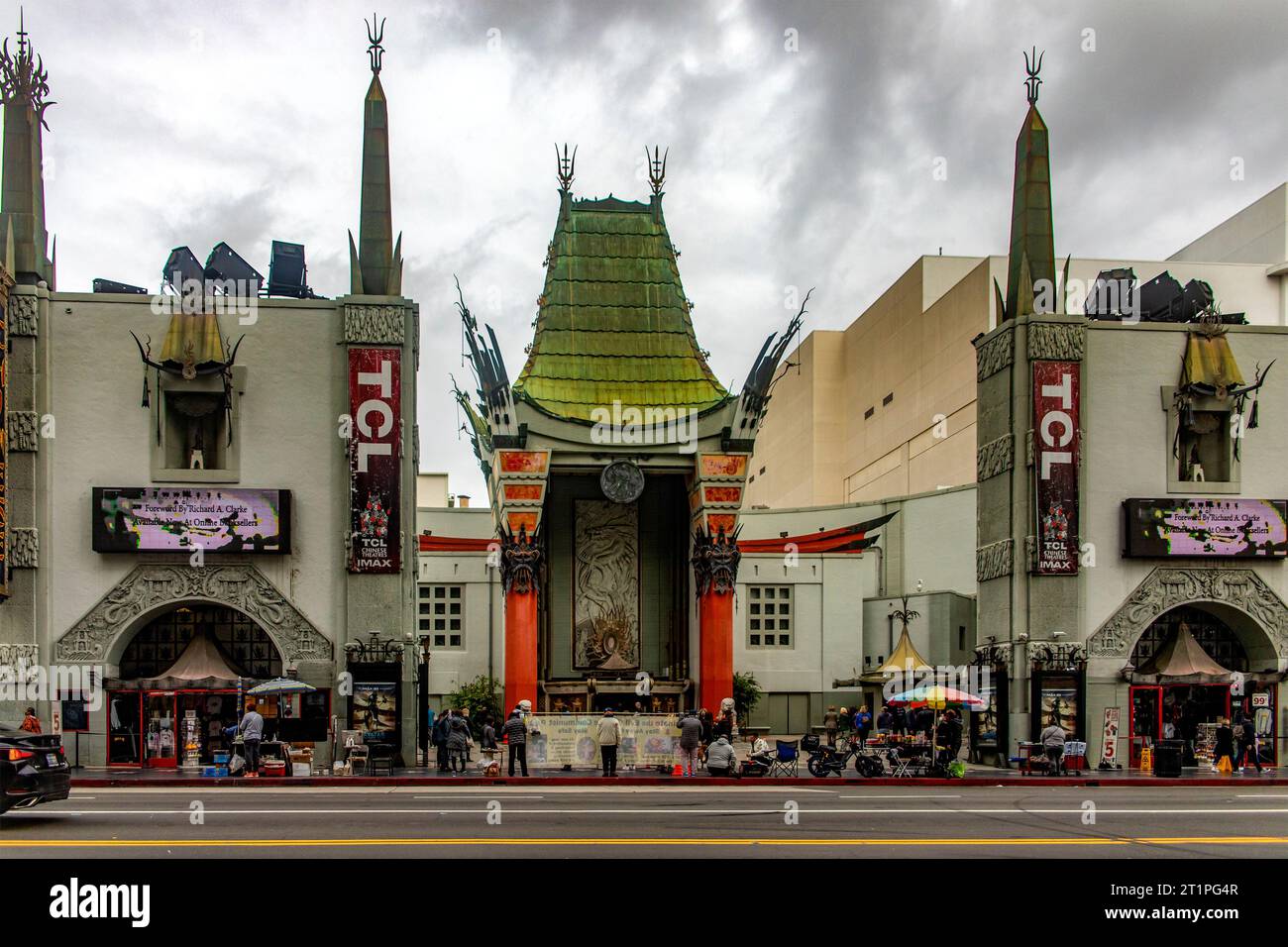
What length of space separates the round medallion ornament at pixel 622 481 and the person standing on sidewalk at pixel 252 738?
19538 mm

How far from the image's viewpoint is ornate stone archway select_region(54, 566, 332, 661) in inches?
1329

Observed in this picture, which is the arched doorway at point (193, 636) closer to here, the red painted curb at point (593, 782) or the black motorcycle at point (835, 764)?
the red painted curb at point (593, 782)

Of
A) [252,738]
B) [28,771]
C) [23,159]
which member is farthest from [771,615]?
[28,771]

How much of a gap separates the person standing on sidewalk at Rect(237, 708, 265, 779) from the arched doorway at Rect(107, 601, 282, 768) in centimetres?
275

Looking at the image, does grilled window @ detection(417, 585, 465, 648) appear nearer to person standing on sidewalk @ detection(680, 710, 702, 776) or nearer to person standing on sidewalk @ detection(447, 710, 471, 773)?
person standing on sidewalk @ detection(447, 710, 471, 773)

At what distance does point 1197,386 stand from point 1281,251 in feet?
116

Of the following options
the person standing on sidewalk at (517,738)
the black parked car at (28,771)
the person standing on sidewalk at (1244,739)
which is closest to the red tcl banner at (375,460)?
the person standing on sidewalk at (517,738)

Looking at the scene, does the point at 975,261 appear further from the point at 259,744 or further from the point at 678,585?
the point at 259,744

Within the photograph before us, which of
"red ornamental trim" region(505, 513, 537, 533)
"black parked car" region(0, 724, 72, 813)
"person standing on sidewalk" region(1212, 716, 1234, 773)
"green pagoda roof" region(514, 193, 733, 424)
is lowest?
"person standing on sidewalk" region(1212, 716, 1234, 773)

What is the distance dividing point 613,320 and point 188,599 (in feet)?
71.8

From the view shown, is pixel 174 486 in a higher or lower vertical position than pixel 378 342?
lower

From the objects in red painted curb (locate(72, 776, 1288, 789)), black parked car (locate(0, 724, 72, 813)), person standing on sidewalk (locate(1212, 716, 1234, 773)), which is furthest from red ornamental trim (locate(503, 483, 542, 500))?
black parked car (locate(0, 724, 72, 813))

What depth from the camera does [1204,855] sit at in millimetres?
15703
